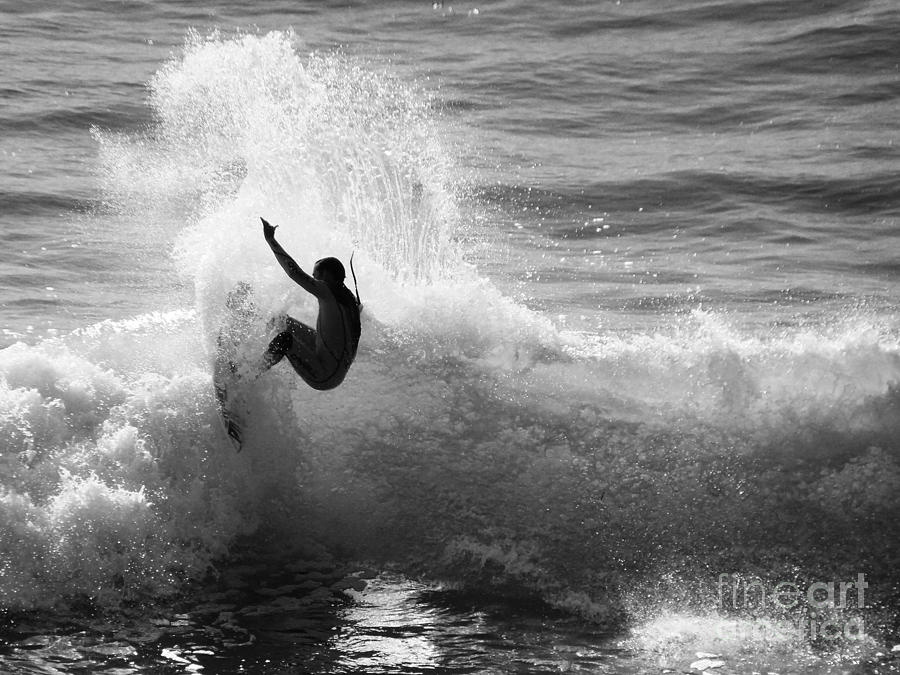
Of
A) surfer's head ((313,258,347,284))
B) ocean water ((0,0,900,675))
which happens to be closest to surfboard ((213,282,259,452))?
ocean water ((0,0,900,675))

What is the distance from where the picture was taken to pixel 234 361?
7.88 m

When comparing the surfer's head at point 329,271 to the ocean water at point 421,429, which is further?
the surfer's head at point 329,271

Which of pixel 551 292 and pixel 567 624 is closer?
pixel 567 624

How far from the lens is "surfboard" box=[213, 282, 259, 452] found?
25.9 feet

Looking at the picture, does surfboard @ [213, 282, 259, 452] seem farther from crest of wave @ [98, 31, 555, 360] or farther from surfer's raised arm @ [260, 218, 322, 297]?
surfer's raised arm @ [260, 218, 322, 297]

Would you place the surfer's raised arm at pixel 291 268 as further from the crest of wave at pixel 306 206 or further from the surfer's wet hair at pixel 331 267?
the crest of wave at pixel 306 206

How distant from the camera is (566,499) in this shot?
796cm

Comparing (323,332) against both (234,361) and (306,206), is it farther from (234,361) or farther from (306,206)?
(306,206)

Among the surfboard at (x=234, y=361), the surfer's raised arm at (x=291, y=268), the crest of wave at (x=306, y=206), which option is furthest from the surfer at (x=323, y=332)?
the crest of wave at (x=306, y=206)

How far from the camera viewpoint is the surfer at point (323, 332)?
23.1 feet

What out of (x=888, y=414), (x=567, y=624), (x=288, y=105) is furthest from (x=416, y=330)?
(x=888, y=414)

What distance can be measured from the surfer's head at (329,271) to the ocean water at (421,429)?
1186mm

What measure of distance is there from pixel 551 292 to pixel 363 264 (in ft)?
9.96

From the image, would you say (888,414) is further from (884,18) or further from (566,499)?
(884,18)
